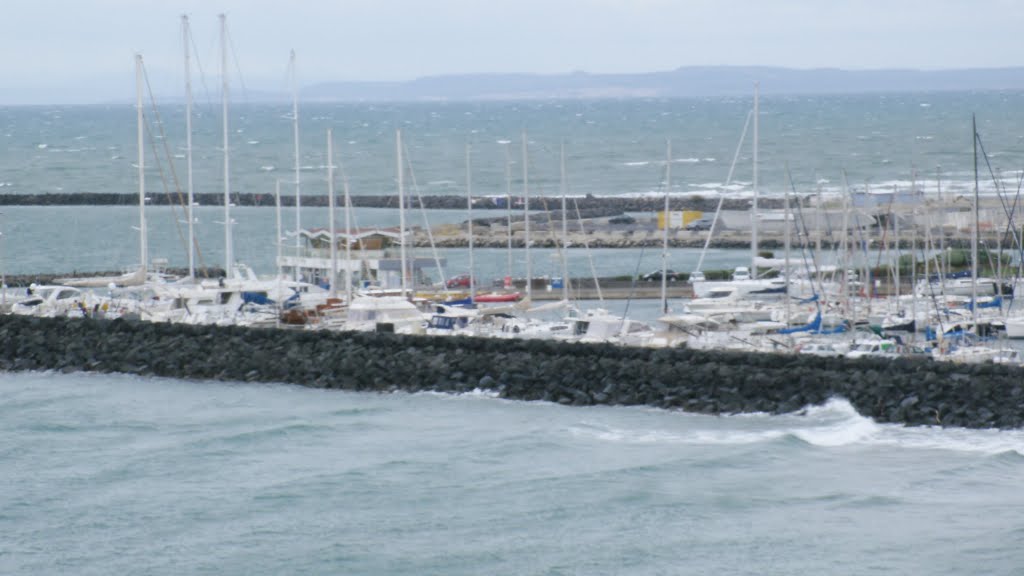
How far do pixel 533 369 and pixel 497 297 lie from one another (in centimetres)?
948

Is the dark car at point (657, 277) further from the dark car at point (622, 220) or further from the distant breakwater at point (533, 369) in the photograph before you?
the dark car at point (622, 220)

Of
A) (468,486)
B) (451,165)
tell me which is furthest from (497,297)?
(451,165)

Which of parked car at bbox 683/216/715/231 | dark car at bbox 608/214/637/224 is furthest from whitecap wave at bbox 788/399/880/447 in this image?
dark car at bbox 608/214/637/224

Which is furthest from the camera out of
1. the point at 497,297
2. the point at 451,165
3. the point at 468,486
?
the point at 451,165

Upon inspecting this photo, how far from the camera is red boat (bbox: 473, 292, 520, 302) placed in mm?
37653

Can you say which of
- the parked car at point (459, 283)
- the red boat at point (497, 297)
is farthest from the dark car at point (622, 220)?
the red boat at point (497, 297)

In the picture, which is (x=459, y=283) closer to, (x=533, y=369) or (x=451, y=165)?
(x=533, y=369)

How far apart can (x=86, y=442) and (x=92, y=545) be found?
6.13 metres

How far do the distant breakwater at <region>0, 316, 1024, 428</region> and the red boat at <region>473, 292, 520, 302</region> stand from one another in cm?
660

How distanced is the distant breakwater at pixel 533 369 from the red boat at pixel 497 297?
21.7 feet

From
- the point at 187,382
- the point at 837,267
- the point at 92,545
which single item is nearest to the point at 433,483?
the point at 92,545

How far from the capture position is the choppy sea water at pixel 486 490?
19766 mm

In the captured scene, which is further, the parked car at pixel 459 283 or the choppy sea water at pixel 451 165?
the choppy sea water at pixel 451 165

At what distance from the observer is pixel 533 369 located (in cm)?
2856
